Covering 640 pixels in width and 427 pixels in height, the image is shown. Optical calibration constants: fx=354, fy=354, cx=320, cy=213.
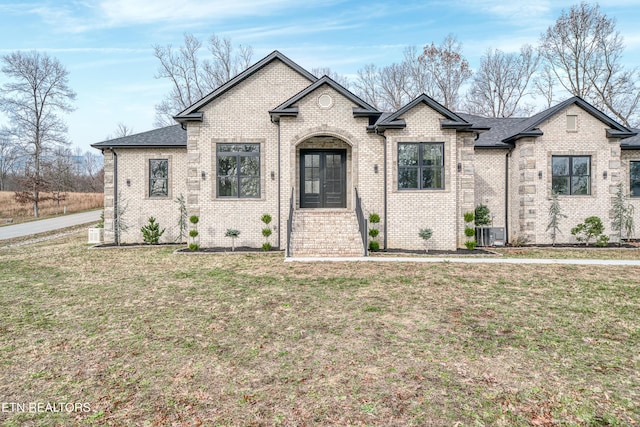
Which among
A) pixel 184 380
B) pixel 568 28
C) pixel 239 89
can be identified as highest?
pixel 568 28

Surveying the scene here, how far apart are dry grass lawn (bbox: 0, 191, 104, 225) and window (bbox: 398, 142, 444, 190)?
2989 centimetres

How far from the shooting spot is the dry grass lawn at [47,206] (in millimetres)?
30203

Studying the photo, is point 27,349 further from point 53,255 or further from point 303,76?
point 303,76

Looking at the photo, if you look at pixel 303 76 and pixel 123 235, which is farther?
pixel 123 235

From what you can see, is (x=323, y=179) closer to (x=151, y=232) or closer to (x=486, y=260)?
(x=486, y=260)

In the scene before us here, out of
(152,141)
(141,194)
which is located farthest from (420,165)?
(141,194)

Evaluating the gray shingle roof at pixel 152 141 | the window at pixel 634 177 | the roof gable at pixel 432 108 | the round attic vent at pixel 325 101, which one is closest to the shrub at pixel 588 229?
the window at pixel 634 177

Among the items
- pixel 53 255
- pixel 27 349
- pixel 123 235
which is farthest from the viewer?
pixel 123 235

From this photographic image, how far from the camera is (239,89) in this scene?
13.5 m

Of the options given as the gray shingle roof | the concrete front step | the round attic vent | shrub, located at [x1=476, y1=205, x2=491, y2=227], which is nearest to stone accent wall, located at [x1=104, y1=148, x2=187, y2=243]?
the gray shingle roof

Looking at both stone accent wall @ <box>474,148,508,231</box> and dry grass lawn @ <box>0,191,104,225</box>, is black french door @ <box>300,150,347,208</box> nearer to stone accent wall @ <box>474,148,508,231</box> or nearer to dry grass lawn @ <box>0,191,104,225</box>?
stone accent wall @ <box>474,148,508,231</box>

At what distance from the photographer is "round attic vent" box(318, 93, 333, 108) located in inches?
513

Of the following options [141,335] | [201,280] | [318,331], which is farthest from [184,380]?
[201,280]

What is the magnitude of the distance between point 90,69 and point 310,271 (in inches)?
698
